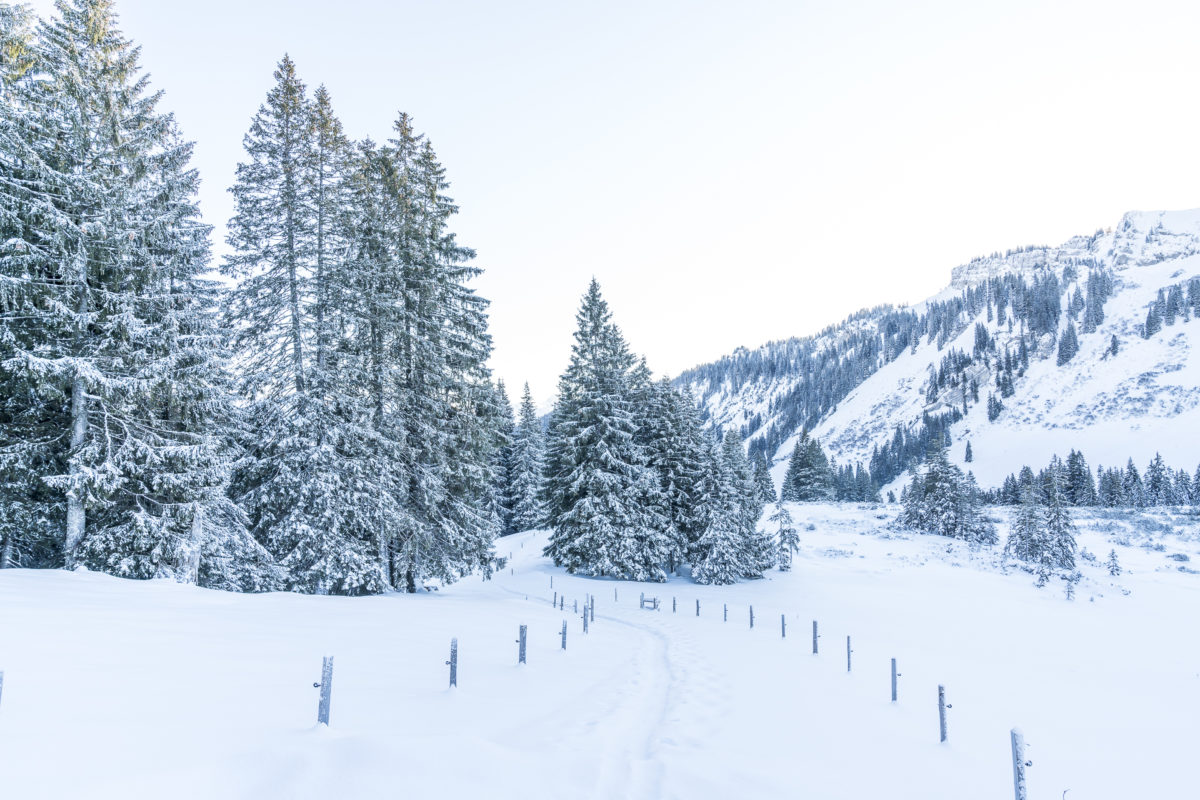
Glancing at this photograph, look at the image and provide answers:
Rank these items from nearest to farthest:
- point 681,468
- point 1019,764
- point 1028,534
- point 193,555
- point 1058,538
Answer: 1. point 1019,764
2. point 193,555
3. point 681,468
4. point 1058,538
5. point 1028,534

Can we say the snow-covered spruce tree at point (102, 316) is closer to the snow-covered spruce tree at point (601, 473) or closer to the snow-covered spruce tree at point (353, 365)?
the snow-covered spruce tree at point (353, 365)

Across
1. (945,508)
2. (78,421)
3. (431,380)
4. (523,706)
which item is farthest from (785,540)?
(78,421)

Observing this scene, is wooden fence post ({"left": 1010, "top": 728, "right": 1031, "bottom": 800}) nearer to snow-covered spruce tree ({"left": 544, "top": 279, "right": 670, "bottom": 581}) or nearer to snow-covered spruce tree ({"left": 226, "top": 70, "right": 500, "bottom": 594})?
snow-covered spruce tree ({"left": 226, "top": 70, "right": 500, "bottom": 594})

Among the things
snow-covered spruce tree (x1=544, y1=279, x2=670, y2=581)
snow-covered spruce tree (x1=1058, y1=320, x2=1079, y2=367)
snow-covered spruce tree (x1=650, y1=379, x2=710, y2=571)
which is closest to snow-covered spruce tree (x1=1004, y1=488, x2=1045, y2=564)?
snow-covered spruce tree (x1=650, y1=379, x2=710, y2=571)

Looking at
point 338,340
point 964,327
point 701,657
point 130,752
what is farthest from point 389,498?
point 964,327

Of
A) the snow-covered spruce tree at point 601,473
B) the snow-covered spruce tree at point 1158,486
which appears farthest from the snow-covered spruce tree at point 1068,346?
the snow-covered spruce tree at point 601,473

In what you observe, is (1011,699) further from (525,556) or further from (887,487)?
(887,487)

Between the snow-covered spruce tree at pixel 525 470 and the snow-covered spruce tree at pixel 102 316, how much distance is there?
131 ft

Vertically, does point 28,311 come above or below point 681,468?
above

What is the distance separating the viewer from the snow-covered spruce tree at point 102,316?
47.1 ft

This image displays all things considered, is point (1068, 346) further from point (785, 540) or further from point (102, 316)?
point (102, 316)

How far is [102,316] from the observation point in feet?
51.0

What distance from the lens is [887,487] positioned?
123 meters

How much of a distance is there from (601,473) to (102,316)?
891 inches
